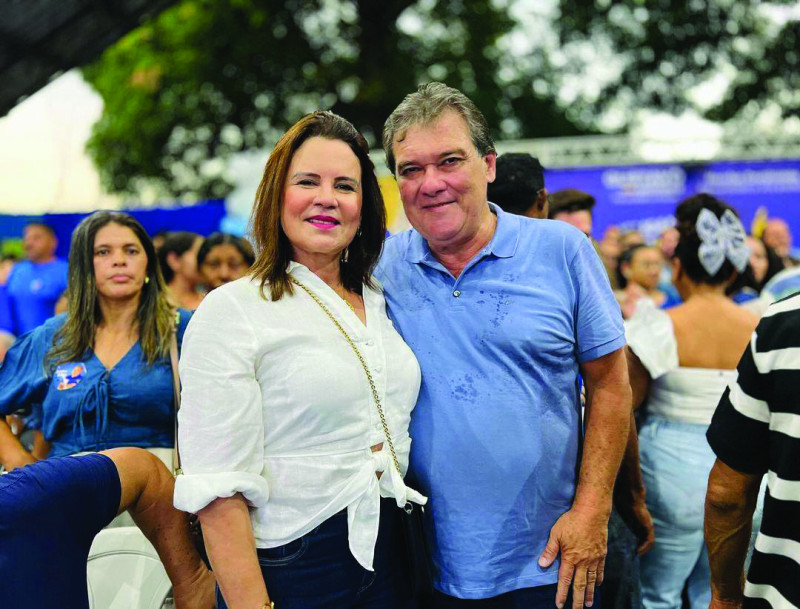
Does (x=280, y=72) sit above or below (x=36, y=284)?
above

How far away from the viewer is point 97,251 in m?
3.37

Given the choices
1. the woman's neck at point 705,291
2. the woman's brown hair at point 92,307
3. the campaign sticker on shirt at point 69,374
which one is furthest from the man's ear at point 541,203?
the campaign sticker on shirt at point 69,374

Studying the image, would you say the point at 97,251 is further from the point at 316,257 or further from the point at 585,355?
the point at 585,355

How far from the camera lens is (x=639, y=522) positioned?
9.41 ft

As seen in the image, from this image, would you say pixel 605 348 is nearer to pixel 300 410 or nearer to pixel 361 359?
pixel 361 359

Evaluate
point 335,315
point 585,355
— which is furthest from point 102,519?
point 585,355

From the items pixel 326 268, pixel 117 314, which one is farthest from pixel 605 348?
pixel 117 314

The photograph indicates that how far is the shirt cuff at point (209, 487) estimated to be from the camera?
1.81 metres

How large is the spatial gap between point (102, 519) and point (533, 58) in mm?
20642

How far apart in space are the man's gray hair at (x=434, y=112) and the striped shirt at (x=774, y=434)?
3.50ft

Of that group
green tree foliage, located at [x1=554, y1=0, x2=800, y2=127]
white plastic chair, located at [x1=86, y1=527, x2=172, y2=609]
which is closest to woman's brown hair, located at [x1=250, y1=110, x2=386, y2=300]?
white plastic chair, located at [x1=86, y1=527, x2=172, y2=609]

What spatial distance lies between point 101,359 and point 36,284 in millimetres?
4819

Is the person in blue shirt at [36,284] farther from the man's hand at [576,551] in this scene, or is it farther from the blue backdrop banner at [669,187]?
the blue backdrop banner at [669,187]

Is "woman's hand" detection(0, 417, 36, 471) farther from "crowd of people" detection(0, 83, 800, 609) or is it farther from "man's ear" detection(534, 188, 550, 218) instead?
"man's ear" detection(534, 188, 550, 218)
